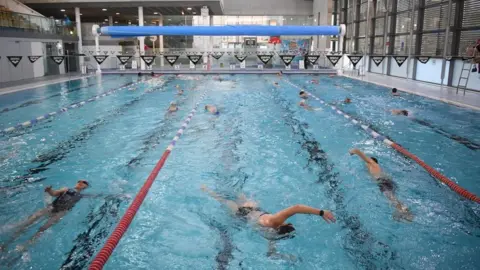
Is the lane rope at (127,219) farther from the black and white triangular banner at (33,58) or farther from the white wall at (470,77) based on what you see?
the black and white triangular banner at (33,58)

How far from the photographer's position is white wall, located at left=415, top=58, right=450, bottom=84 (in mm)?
14789

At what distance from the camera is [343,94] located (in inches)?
526

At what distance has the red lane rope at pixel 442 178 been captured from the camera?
452 centimetres

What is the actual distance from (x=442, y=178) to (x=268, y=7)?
28.8 metres

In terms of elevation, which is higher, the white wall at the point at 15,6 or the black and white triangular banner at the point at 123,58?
the white wall at the point at 15,6

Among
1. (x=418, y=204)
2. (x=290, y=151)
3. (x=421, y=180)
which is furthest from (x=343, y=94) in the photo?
(x=418, y=204)

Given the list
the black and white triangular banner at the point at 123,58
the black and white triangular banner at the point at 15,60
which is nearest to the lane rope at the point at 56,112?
the black and white triangular banner at the point at 15,60

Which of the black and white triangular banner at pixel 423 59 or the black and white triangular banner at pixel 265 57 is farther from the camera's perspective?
the black and white triangular banner at pixel 265 57

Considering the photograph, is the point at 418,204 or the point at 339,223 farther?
the point at 418,204

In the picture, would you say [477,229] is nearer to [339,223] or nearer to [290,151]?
[339,223]

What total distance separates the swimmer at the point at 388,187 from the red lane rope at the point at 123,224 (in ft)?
9.02

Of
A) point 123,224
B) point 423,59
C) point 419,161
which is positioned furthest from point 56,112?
point 423,59

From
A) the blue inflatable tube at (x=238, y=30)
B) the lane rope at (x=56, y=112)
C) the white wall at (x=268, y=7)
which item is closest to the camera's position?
the lane rope at (x=56, y=112)

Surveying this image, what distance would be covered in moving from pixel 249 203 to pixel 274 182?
86 centimetres
